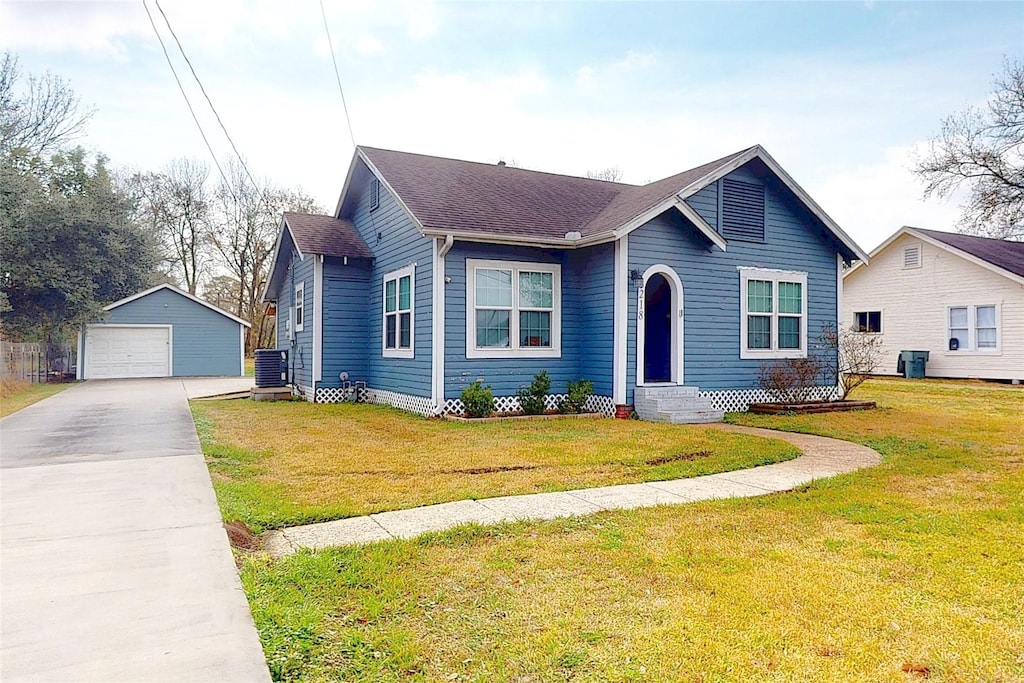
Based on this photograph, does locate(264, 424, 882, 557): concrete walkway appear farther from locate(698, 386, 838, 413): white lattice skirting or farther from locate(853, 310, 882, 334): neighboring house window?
locate(853, 310, 882, 334): neighboring house window

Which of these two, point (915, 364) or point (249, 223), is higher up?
point (249, 223)

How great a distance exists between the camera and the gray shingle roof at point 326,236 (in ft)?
45.9

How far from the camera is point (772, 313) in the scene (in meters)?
13.2

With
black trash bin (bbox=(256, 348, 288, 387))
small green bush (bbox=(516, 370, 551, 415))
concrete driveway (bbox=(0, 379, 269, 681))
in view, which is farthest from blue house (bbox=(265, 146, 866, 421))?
concrete driveway (bbox=(0, 379, 269, 681))

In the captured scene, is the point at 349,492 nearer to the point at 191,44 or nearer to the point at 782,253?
the point at 191,44

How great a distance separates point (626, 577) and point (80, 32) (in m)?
10.2

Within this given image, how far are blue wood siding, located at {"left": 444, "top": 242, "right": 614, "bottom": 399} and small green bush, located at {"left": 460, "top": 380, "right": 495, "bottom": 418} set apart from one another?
1.15 feet

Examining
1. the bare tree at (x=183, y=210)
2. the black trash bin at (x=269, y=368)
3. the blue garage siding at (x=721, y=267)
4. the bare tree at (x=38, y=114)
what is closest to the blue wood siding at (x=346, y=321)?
the black trash bin at (x=269, y=368)

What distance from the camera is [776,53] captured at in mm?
13836

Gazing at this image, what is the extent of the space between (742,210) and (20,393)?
19.2 m

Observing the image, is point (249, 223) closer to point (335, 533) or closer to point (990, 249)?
point (990, 249)

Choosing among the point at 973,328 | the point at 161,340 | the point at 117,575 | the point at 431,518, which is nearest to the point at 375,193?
the point at 431,518

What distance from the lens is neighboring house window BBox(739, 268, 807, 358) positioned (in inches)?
507

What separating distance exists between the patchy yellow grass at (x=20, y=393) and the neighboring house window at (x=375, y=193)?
320 inches
